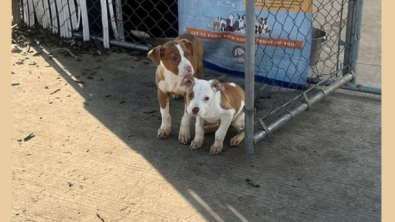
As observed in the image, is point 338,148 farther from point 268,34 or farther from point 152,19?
point 152,19

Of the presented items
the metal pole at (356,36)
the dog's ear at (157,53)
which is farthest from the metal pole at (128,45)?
the metal pole at (356,36)

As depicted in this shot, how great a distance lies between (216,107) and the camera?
3510mm

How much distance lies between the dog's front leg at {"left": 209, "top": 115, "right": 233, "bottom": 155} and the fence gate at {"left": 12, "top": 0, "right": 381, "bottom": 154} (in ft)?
0.42

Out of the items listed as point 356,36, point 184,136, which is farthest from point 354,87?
point 184,136

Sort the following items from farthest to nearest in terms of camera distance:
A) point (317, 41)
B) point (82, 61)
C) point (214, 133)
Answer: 1. point (82, 61)
2. point (317, 41)
3. point (214, 133)

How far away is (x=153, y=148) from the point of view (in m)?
3.74

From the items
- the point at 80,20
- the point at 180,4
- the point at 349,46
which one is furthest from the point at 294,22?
the point at 80,20

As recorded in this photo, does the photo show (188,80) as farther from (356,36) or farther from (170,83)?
(356,36)

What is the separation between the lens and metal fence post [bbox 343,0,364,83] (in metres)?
4.34

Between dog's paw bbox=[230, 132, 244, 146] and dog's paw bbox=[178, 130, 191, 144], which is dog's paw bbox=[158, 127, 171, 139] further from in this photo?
dog's paw bbox=[230, 132, 244, 146]

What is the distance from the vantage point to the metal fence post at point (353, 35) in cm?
434

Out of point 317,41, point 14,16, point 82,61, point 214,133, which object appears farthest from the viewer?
point 14,16

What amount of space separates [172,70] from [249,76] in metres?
0.53

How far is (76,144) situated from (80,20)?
1993 mm
